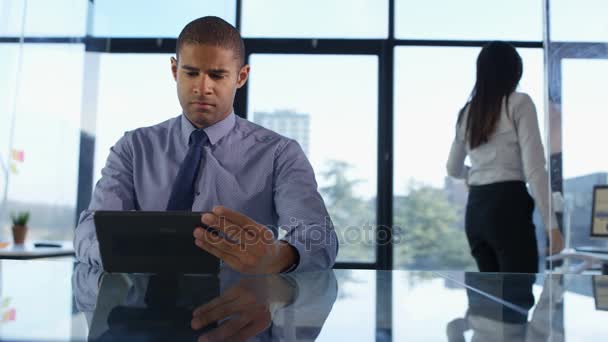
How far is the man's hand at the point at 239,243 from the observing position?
960 millimetres

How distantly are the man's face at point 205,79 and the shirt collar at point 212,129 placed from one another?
33mm

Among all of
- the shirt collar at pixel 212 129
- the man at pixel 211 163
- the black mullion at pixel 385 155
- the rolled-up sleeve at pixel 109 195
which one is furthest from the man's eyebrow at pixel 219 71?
the black mullion at pixel 385 155

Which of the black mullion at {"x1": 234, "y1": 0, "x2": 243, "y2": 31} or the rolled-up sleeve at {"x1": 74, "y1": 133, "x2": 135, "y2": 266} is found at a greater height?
the black mullion at {"x1": 234, "y1": 0, "x2": 243, "y2": 31}

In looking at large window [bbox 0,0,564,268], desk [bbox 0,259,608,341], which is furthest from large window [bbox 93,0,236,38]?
desk [bbox 0,259,608,341]

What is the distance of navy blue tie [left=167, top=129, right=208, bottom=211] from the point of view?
153 cm

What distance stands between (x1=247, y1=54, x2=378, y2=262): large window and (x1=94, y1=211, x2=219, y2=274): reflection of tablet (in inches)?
118

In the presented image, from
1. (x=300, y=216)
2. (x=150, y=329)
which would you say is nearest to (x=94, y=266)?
(x=300, y=216)

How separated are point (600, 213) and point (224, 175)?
227 centimetres

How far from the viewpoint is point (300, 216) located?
1477 mm

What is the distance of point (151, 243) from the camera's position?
0.99m

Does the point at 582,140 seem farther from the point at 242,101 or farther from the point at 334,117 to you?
the point at 242,101

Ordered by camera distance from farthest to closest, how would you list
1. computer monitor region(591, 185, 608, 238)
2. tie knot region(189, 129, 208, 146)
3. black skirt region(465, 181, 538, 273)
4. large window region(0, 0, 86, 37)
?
1. large window region(0, 0, 86, 37)
2. computer monitor region(591, 185, 608, 238)
3. black skirt region(465, 181, 538, 273)
4. tie knot region(189, 129, 208, 146)

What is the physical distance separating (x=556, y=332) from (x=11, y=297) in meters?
0.59

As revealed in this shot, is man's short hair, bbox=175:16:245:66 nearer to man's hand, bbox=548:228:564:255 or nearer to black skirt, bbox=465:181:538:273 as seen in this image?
black skirt, bbox=465:181:538:273
